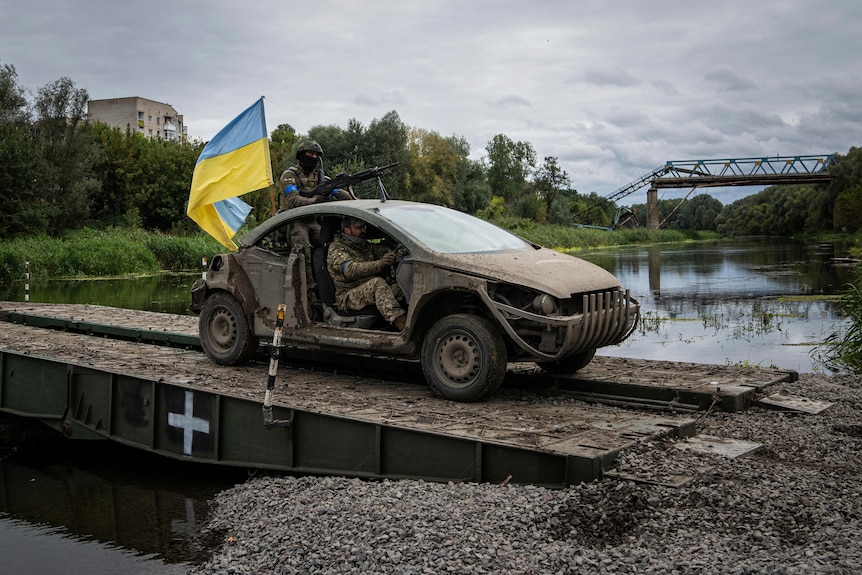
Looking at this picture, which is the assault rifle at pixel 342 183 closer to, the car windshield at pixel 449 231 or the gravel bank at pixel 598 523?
the car windshield at pixel 449 231

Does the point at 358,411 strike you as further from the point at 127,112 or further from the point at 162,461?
the point at 127,112

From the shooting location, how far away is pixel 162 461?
9875 mm

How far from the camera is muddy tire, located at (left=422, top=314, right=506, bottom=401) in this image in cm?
749

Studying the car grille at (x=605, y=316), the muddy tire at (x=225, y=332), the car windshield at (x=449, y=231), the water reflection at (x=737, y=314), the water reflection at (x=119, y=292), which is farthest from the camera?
the water reflection at (x=119, y=292)

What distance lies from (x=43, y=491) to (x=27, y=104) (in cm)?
4753

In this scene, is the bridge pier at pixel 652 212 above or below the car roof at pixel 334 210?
above

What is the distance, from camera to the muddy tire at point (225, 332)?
966 cm

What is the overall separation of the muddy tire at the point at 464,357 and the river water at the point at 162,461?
7.76 ft

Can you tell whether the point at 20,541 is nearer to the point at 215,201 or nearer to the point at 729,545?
the point at 729,545

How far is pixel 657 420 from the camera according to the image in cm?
716

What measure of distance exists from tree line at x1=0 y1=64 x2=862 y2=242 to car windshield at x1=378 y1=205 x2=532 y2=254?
95.9 feet

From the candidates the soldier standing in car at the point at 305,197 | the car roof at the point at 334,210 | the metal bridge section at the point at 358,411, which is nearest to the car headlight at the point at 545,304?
the metal bridge section at the point at 358,411

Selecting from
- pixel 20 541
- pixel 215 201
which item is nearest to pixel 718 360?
pixel 215 201

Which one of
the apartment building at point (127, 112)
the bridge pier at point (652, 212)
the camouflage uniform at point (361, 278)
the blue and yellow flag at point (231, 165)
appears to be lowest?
the camouflage uniform at point (361, 278)
